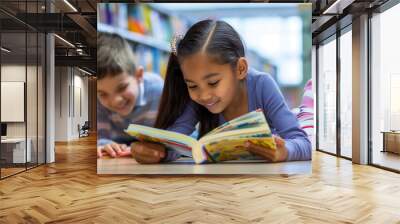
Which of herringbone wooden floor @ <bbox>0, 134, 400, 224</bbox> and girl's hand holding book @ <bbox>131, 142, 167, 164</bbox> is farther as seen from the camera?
girl's hand holding book @ <bbox>131, 142, 167, 164</bbox>

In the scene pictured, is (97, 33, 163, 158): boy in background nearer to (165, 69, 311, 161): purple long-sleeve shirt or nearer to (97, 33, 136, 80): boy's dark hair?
(97, 33, 136, 80): boy's dark hair

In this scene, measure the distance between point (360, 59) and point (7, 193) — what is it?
7029mm

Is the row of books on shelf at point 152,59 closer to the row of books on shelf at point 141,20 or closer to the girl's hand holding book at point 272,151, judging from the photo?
the row of books on shelf at point 141,20

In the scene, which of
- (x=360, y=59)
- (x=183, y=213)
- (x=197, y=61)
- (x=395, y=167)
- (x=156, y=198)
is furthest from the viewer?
(x=360, y=59)

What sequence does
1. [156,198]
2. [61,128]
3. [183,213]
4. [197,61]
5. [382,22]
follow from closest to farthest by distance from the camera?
[183,213] → [156,198] → [197,61] → [382,22] → [61,128]

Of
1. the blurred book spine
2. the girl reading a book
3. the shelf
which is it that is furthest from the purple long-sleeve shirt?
the shelf

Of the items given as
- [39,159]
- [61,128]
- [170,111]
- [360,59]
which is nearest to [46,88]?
[39,159]

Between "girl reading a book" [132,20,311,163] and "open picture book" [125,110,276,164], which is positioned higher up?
"girl reading a book" [132,20,311,163]

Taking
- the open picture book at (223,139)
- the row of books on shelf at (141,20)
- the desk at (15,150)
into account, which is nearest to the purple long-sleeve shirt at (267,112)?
the open picture book at (223,139)

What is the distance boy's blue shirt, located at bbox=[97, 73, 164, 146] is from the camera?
657 cm

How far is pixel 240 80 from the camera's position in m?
6.48

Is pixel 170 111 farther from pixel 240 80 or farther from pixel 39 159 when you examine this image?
pixel 39 159

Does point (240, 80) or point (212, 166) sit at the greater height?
point (240, 80)

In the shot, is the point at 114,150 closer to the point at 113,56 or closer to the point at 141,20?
the point at 113,56
